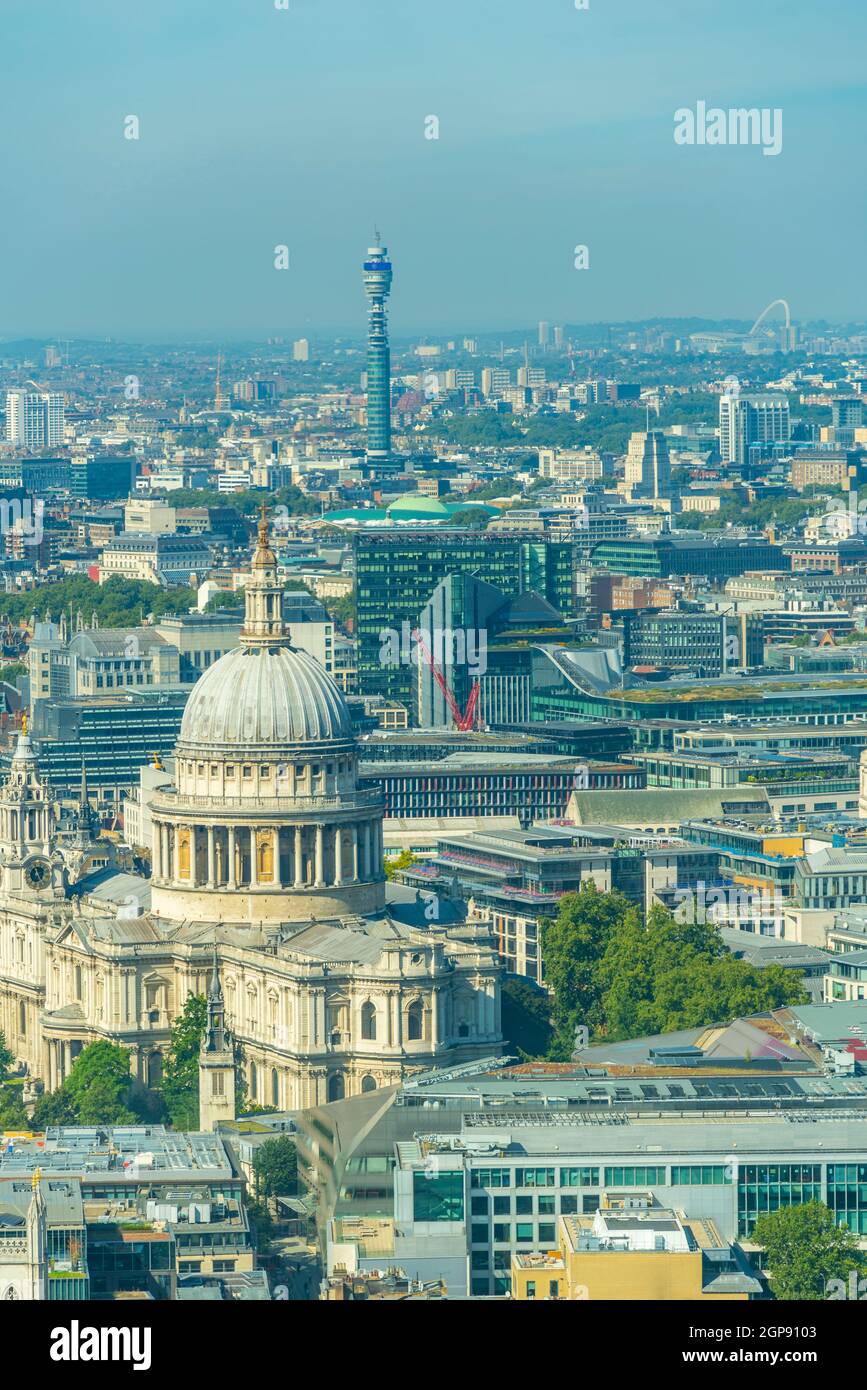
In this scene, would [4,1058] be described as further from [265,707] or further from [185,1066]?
[265,707]

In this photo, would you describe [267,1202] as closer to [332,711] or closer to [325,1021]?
[325,1021]

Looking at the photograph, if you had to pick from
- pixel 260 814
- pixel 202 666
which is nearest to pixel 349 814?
pixel 260 814

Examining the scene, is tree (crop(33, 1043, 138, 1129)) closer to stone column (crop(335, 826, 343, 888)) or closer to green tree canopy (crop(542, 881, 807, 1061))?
stone column (crop(335, 826, 343, 888))

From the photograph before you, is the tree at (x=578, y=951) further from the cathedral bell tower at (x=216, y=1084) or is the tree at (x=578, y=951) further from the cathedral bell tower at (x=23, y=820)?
the cathedral bell tower at (x=23, y=820)

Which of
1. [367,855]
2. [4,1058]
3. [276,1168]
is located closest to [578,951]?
[367,855]

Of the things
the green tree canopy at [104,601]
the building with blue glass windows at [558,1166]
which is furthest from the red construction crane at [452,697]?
the building with blue glass windows at [558,1166]

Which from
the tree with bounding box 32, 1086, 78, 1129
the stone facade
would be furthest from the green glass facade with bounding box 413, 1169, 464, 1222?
the stone facade
